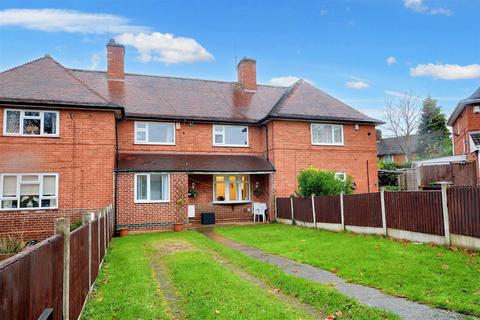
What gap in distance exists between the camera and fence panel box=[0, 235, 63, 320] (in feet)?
7.33

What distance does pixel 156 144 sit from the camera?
1923cm

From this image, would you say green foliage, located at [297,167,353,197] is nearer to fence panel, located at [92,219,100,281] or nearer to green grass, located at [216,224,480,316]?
green grass, located at [216,224,480,316]

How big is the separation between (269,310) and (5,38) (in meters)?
21.2

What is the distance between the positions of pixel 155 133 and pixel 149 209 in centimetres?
441

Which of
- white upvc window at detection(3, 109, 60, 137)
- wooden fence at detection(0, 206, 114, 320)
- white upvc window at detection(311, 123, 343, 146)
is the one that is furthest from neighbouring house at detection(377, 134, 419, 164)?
wooden fence at detection(0, 206, 114, 320)

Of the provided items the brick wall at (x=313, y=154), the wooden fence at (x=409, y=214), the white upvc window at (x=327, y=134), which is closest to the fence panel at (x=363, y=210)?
the wooden fence at (x=409, y=214)

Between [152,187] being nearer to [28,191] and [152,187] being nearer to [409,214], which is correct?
[28,191]

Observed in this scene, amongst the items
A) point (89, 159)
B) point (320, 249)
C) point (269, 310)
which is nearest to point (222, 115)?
point (89, 159)

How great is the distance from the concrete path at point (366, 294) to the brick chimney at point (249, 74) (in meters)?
16.6

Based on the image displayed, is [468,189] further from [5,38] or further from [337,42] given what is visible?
[5,38]

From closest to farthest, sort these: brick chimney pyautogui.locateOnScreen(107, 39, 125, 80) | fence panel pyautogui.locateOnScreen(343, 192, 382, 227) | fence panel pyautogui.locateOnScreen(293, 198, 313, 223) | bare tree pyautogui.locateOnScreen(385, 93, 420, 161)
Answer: fence panel pyautogui.locateOnScreen(343, 192, 382, 227), fence panel pyautogui.locateOnScreen(293, 198, 313, 223), brick chimney pyautogui.locateOnScreen(107, 39, 125, 80), bare tree pyautogui.locateOnScreen(385, 93, 420, 161)

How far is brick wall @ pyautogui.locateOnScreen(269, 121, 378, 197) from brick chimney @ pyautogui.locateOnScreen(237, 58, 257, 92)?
17.8ft

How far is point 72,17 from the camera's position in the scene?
59.0 feet

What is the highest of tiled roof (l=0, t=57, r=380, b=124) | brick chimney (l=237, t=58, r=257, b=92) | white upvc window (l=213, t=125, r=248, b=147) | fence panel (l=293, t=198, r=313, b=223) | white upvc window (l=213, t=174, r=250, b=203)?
brick chimney (l=237, t=58, r=257, b=92)
